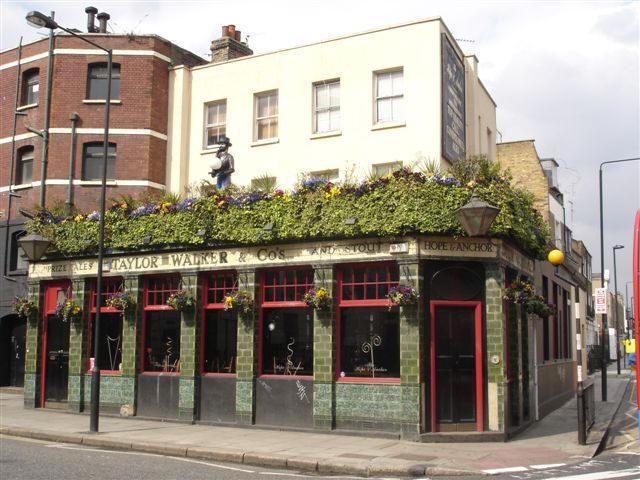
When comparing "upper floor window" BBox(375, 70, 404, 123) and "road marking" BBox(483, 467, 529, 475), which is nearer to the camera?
"road marking" BBox(483, 467, 529, 475)

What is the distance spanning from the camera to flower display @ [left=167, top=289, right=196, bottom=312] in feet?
55.7

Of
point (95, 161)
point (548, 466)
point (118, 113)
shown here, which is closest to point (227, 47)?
point (118, 113)

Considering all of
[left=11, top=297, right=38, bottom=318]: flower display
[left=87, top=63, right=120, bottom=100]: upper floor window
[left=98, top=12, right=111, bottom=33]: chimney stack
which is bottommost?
[left=11, top=297, right=38, bottom=318]: flower display

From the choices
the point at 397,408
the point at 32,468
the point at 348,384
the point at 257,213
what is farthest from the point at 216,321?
the point at 32,468

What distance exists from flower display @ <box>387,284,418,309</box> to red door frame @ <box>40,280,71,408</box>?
10264 mm

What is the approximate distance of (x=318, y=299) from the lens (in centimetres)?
1500

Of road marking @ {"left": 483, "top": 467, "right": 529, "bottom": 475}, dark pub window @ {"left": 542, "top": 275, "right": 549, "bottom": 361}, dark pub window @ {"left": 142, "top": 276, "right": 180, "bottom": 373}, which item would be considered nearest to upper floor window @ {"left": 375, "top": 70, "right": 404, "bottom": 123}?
dark pub window @ {"left": 542, "top": 275, "right": 549, "bottom": 361}

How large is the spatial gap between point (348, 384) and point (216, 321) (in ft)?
13.1

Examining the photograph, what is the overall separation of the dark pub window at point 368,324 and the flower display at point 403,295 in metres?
0.70

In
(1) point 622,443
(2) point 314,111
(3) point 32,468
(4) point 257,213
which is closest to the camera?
(3) point 32,468

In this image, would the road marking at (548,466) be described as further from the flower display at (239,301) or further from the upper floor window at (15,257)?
the upper floor window at (15,257)

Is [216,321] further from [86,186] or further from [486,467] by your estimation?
[86,186]

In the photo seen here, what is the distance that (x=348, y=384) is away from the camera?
14953 millimetres

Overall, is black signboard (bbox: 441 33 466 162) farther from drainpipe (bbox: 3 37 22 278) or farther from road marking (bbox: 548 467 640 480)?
drainpipe (bbox: 3 37 22 278)
